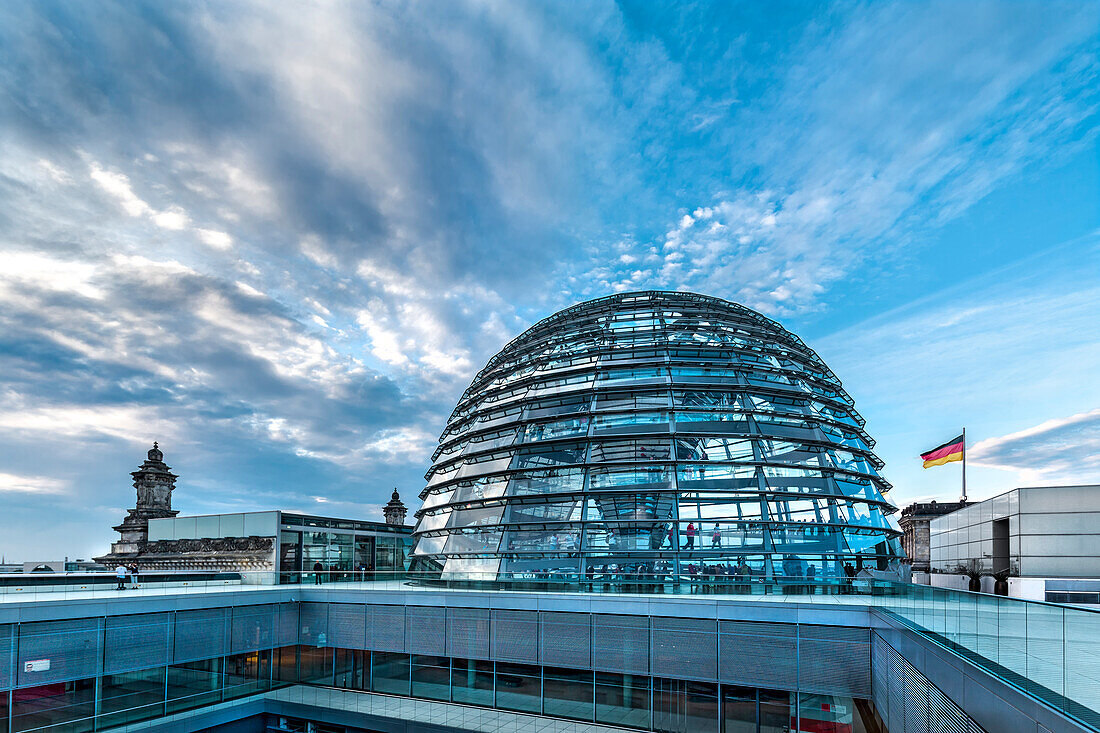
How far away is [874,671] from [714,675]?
4.35 meters

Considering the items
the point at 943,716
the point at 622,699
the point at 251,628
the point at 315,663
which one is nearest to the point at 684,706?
the point at 622,699

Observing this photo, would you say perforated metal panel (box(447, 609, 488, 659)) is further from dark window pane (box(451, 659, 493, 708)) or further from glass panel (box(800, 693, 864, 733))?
glass panel (box(800, 693, 864, 733))

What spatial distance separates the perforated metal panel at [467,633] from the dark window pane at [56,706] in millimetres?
10605

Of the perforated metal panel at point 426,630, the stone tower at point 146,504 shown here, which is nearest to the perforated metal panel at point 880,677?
the perforated metal panel at point 426,630

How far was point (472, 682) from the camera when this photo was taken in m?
22.7

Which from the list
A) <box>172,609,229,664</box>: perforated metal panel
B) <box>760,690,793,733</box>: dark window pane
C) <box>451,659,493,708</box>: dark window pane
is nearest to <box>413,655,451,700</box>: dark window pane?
<box>451,659,493,708</box>: dark window pane

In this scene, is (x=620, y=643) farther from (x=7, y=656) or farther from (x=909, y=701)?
(x=7, y=656)

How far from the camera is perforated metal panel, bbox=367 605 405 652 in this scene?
23828 mm

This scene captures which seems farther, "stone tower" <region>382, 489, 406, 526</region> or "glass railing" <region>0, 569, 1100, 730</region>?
"stone tower" <region>382, 489, 406, 526</region>

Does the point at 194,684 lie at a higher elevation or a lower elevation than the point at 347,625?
lower

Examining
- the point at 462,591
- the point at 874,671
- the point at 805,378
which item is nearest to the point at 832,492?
the point at 805,378

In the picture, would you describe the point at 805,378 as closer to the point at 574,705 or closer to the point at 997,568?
the point at 997,568

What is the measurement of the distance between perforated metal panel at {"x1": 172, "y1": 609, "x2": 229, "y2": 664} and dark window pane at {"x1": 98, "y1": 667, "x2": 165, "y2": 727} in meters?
0.87

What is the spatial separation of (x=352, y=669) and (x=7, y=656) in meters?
11.1
